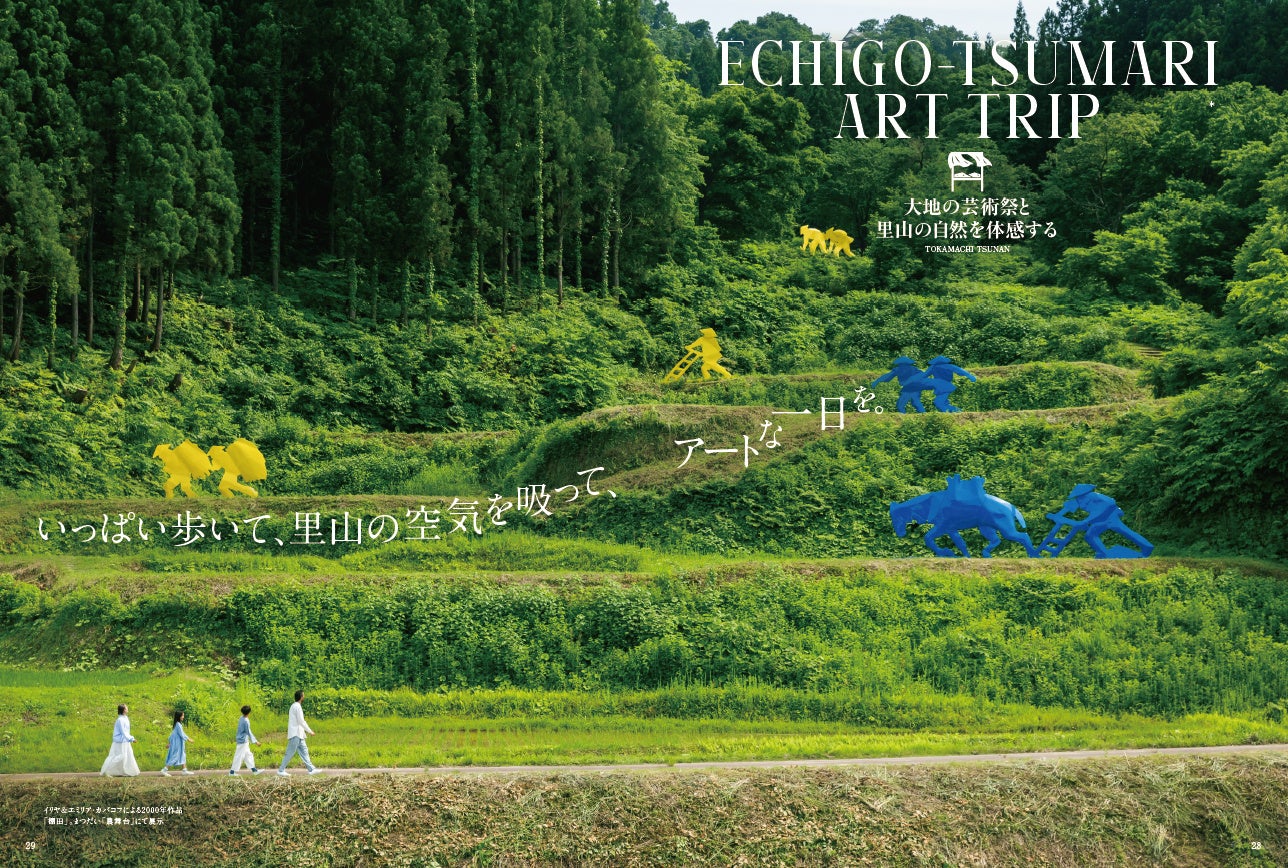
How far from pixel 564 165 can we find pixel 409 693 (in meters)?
24.5

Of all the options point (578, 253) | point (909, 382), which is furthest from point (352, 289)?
point (909, 382)

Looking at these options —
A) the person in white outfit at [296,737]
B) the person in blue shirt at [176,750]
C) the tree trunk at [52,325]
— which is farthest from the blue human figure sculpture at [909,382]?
the tree trunk at [52,325]

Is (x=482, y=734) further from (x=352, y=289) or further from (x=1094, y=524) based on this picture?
(x=352, y=289)

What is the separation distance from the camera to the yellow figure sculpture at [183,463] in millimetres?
24031

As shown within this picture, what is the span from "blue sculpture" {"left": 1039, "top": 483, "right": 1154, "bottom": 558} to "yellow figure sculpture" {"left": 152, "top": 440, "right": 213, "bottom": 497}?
1552 cm

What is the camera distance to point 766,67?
64.1 meters

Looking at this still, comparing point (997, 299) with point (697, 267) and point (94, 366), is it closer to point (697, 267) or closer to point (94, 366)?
point (697, 267)

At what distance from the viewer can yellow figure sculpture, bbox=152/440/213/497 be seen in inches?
946

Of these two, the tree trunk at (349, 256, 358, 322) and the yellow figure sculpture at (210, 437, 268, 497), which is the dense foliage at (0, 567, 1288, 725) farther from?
the tree trunk at (349, 256, 358, 322)

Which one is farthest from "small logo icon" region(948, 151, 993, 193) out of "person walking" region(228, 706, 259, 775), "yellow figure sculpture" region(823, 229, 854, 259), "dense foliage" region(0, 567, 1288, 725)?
"person walking" region(228, 706, 259, 775)

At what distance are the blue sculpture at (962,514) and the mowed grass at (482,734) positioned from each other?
14.7 feet

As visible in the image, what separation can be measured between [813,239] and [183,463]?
89.5ft

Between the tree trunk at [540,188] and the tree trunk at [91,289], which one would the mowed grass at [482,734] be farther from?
the tree trunk at [540,188]

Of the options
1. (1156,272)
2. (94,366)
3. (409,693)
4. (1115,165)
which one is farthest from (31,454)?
(1115,165)
